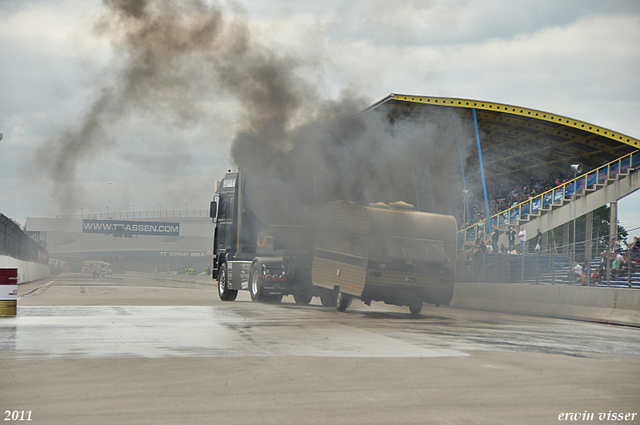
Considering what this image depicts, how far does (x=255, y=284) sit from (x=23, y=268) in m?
31.5

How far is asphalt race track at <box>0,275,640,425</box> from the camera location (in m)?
6.16

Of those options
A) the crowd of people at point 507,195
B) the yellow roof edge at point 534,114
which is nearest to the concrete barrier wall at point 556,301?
the yellow roof edge at point 534,114

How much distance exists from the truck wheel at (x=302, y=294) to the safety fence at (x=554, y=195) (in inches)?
586

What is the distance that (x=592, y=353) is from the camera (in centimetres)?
1058

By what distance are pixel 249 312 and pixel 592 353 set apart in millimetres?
9098

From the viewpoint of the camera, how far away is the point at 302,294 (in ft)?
71.4

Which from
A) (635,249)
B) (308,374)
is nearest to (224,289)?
(635,249)

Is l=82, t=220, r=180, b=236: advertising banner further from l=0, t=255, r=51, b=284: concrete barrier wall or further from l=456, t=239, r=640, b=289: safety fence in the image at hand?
l=456, t=239, r=640, b=289: safety fence

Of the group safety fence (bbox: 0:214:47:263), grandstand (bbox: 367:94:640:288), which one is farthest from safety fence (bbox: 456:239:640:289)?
safety fence (bbox: 0:214:47:263)

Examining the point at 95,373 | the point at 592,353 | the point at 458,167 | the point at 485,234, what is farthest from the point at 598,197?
the point at 95,373

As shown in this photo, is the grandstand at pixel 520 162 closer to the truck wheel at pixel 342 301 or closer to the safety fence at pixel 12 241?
the truck wheel at pixel 342 301

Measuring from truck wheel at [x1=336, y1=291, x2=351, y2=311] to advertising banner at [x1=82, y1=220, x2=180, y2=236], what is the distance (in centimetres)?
8048

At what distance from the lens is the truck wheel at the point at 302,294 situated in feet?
70.0

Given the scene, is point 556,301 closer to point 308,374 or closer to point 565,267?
point 565,267
